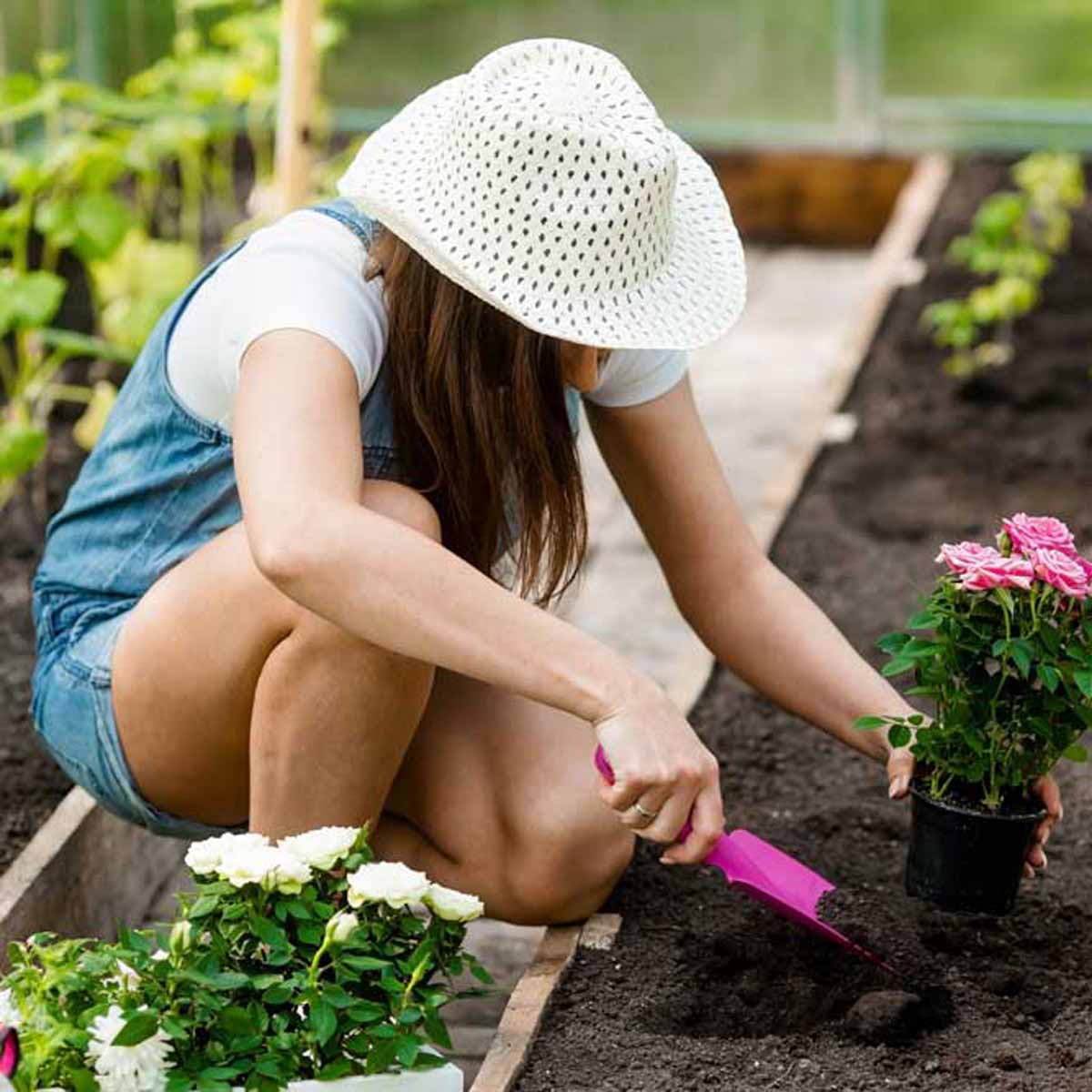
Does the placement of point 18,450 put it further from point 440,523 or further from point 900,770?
point 900,770

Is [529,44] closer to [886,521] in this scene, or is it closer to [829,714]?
[829,714]

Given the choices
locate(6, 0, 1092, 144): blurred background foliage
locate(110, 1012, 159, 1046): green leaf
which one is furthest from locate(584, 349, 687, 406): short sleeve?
locate(6, 0, 1092, 144): blurred background foliage

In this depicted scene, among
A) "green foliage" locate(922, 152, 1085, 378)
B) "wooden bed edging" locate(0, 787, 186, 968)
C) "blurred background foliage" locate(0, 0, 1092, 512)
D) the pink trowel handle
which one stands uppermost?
the pink trowel handle

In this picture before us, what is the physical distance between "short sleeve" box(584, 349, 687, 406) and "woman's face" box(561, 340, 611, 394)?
17cm

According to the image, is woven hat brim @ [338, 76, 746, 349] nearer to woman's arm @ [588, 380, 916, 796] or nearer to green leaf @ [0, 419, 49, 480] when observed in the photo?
woman's arm @ [588, 380, 916, 796]

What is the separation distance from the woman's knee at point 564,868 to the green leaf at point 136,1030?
74cm

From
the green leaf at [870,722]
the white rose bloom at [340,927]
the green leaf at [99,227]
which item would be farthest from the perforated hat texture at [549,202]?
the green leaf at [99,227]

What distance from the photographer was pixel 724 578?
2.69 m

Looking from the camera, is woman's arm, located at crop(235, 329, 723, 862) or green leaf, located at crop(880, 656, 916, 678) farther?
green leaf, located at crop(880, 656, 916, 678)

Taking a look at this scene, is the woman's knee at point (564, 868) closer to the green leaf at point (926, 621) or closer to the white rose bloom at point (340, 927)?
the green leaf at point (926, 621)

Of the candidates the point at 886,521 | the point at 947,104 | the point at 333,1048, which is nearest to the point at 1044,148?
the point at 947,104

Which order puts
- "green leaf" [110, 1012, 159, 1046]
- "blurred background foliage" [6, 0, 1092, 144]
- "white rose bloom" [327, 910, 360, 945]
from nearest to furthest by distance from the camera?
"green leaf" [110, 1012, 159, 1046], "white rose bloom" [327, 910, 360, 945], "blurred background foliage" [6, 0, 1092, 144]

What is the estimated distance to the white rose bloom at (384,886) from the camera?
206cm

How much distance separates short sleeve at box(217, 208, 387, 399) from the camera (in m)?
2.29
